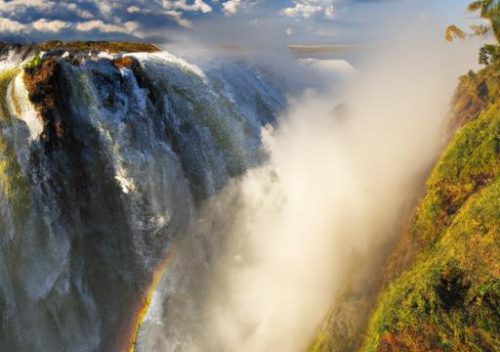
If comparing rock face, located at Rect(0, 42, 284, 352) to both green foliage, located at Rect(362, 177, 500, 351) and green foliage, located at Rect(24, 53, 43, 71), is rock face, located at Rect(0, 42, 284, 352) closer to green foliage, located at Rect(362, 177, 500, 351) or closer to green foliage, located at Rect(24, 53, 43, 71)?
green foliage, located at Rect(24, 53, 43, 71)

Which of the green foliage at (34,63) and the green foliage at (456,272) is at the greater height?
the green foliage at (34,63)

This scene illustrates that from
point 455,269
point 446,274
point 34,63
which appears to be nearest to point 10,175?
point 34,63

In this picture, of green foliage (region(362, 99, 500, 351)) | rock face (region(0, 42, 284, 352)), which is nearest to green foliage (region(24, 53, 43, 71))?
rock face (region(0, 42, 284, 352))

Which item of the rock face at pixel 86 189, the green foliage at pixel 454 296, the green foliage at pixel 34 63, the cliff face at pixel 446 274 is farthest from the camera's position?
the green foliage at pixel 34 63

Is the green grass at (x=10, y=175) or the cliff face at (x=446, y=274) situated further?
the green grass at (x=10, y=175)

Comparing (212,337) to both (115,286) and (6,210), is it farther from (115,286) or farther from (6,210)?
(6,210)

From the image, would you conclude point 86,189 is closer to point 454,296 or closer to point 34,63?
point 34,63

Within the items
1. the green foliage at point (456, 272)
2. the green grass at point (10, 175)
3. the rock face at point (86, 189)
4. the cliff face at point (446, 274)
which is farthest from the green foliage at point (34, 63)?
the green foliage at point (456, 272)

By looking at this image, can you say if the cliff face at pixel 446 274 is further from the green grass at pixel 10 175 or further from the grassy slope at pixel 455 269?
the green grass at pixel 10 175
